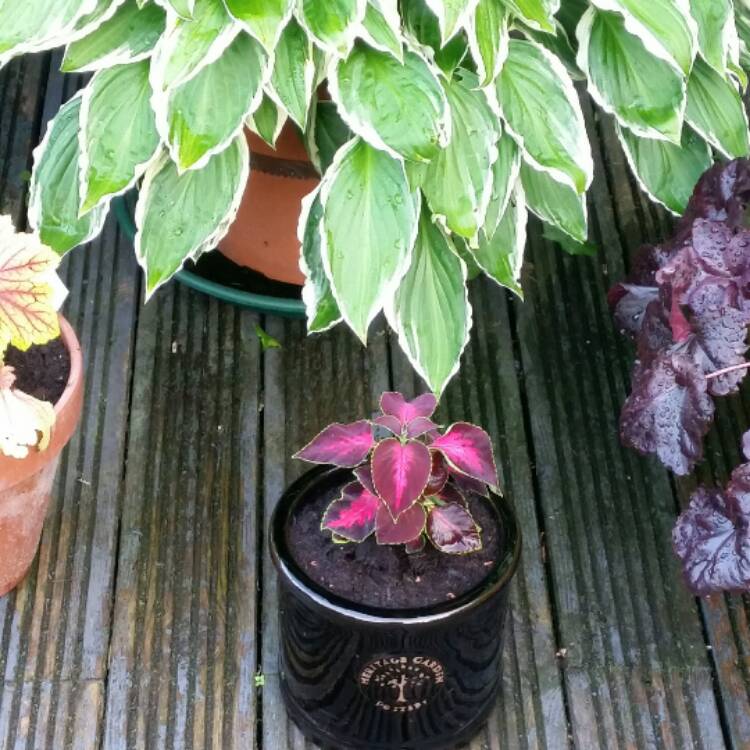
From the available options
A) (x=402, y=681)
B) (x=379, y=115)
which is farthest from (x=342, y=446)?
(x=379, y=115)

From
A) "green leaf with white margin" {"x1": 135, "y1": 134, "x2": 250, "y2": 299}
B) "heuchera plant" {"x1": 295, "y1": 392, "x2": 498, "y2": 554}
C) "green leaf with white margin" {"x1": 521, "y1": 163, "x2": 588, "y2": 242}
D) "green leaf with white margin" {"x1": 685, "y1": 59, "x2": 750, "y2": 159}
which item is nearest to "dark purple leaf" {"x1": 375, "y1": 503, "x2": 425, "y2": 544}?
"heuchera plant" {"x1": 295, "y1": 392, "x2": 498, "y2": 554}

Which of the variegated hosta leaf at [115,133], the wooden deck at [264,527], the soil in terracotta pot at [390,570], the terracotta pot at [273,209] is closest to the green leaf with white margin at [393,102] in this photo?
the variegated hosta leaf at [115,133]

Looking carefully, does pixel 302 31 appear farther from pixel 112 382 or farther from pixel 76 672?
pixel 76 672

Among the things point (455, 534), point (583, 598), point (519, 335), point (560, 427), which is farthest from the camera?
point (519, 335)

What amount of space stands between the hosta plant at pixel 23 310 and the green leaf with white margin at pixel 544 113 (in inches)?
23.1

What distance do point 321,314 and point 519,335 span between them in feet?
1.72

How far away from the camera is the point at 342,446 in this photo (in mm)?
1305

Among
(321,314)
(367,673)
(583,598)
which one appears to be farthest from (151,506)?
(583,598)

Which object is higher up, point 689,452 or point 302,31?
point 302,31

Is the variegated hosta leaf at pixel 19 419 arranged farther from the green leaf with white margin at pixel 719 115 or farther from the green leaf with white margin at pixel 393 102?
the green leaf with white margin at pixel 719 115

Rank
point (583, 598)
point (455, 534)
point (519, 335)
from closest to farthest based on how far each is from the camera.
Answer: point (455, 534) < point (583, 598) < point (519, 335)

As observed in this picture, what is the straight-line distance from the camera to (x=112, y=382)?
6.25ft

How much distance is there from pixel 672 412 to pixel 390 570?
0.39 metres

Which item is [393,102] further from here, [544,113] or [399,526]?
[399,526]
